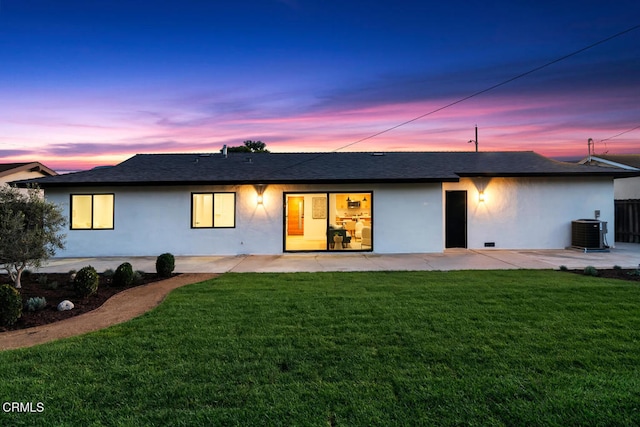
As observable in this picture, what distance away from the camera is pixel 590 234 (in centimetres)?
1166

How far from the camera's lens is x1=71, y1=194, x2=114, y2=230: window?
39.6 feet

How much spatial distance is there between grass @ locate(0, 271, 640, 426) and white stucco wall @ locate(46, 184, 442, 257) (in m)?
6.29

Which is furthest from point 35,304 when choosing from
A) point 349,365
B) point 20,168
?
point 20,168

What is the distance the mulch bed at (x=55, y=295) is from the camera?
16.7 ft

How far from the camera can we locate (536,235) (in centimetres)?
1256

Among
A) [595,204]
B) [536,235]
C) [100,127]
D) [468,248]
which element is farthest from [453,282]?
[100,127]

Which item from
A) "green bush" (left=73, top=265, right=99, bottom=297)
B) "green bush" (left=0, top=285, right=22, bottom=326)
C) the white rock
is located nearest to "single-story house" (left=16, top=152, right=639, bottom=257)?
"green bush" (left=73, top=265, right=99, bottom=297)

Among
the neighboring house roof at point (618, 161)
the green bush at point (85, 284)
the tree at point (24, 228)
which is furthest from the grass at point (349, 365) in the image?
the neighboring house roof at point (618, 161)

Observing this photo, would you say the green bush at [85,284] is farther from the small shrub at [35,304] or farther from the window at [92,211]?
the window at [92,211]

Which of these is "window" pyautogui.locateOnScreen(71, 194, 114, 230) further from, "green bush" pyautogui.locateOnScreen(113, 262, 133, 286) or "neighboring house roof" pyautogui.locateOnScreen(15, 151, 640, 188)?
"green bush" pyautogui.locateOnScreen(113, 262, 133, 286)

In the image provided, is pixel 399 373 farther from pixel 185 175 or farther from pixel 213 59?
pixel 213 59

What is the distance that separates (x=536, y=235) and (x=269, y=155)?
10834 mm

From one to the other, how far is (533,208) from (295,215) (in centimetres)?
853

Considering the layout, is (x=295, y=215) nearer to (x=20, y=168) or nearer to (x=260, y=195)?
(x=260, y=195)
